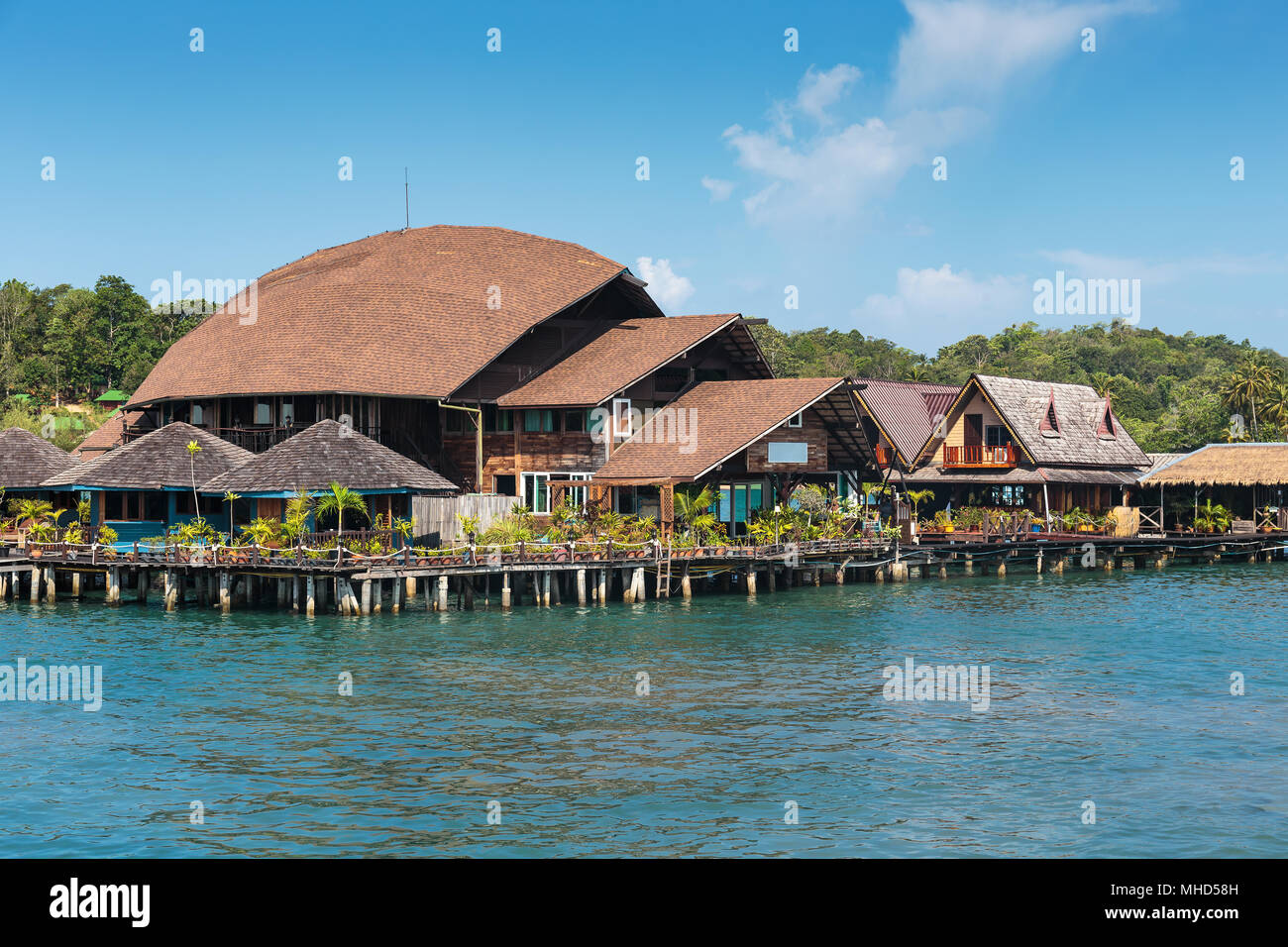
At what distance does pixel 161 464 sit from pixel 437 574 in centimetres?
1547

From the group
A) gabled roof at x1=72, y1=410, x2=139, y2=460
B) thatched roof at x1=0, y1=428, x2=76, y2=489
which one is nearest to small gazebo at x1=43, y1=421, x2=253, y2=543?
thatched roof at x1=0, y1=428, x2=76, y2=489

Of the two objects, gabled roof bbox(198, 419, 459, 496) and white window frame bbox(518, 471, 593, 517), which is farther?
white window frame bbox(518, 471, 593, 517)

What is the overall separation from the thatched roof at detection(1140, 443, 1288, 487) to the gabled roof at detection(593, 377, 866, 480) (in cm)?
2412

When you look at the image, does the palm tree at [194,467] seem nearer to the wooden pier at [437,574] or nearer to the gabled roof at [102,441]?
the wooden pier at [437,574]

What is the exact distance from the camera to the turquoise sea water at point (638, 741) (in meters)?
18.7

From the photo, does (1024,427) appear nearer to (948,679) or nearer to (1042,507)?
(1042,507)

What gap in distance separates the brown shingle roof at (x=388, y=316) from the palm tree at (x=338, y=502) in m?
8.58

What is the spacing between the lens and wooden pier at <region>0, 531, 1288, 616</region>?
43312 mm

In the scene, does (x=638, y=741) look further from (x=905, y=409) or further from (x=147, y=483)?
(x=905, y=409)

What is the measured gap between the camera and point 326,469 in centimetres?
4759

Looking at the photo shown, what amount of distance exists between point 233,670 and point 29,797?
12156mm

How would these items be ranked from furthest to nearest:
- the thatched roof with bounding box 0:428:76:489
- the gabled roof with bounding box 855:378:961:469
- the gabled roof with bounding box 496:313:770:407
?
1. the gabled roof with bounding box 855:378:961:469
2. the thatched roof with bounding box 0:428:76:489
3. the gabled roof with bounding box 496:313:770:407

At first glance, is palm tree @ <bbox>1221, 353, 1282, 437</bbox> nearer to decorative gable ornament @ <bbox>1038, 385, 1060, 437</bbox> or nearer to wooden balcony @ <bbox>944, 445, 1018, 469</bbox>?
decorative gable ornament @ <bbox>1038, 385, 1060, 437</bbox>
